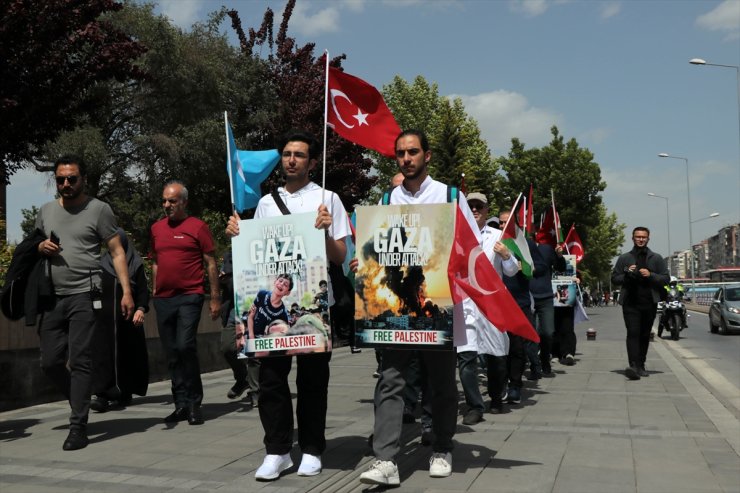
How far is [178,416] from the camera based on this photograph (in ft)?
22.3

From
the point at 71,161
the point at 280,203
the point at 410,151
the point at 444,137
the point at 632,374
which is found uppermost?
the point at 444,137

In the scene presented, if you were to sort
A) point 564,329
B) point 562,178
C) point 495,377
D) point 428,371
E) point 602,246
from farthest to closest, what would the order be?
point 602,246 → point 562,178 → point 564,329 → point 495,377 → point 428,371

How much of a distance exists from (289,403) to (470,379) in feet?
8.16

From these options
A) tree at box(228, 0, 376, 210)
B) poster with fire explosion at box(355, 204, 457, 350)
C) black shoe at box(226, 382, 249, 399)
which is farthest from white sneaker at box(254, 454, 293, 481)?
tree at box(228, 0, 376, 210)

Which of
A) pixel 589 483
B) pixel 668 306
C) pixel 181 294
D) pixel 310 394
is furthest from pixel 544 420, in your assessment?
pixel 668 306

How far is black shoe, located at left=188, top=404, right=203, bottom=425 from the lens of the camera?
6660 mm

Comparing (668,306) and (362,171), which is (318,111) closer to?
(362,171)

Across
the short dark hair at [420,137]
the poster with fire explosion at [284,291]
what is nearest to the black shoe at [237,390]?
the poster with fire explosion at [284,291]

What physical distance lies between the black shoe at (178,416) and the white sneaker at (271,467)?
2.30 m

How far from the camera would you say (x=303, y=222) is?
4.50m

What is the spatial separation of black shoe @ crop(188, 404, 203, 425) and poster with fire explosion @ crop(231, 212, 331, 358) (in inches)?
93.0

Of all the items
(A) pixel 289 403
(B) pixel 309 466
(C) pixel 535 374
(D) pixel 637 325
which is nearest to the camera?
(B) pixel 309 466

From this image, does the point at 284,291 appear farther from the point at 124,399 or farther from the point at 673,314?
the point at 673,314

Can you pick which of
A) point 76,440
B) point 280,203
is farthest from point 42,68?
point 280,203
